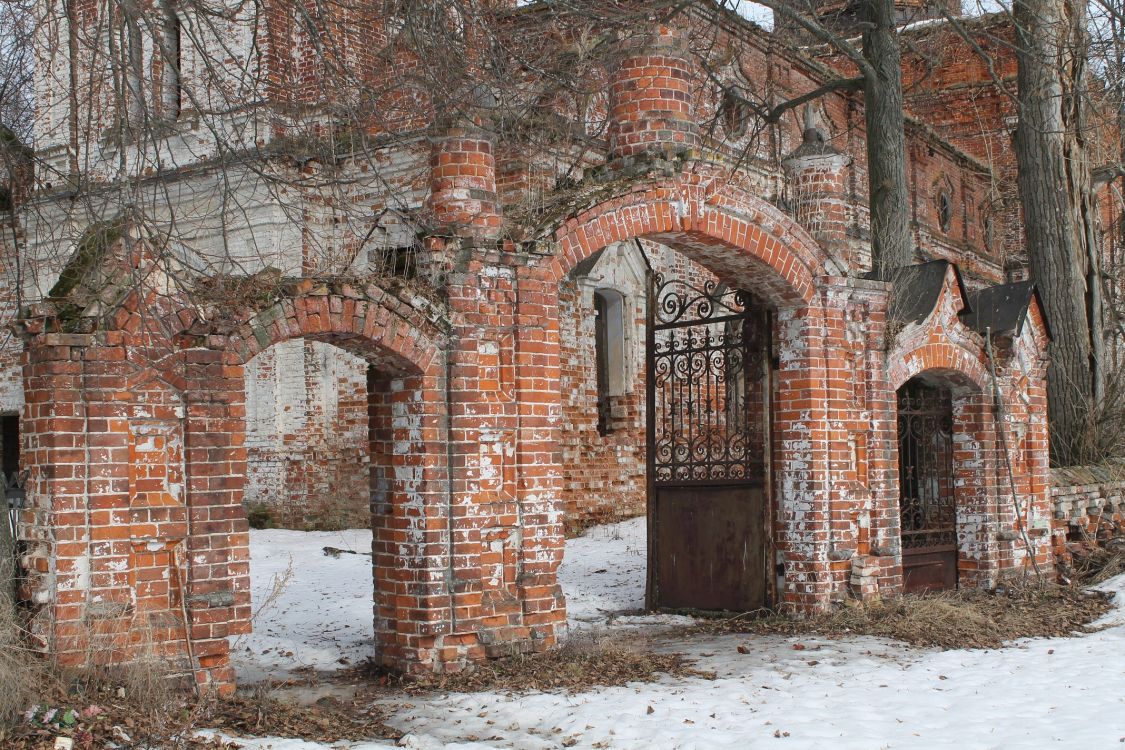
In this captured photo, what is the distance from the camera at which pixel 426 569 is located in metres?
7.47

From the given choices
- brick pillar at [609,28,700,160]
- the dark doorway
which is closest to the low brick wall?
brick pillar at [609,28,700,160]

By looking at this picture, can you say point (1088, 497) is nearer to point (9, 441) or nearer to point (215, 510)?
point (215, 510)

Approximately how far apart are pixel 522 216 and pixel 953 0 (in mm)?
22194

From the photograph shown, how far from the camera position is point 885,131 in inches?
570

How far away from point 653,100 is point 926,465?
517 centimetres

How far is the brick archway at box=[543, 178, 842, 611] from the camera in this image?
917 centimetres

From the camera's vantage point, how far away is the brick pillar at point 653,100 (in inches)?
349

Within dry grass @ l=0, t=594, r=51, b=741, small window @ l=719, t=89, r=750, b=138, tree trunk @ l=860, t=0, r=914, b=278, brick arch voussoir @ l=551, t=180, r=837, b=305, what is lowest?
dry grass @ l=0, t=594, r=51, b=741

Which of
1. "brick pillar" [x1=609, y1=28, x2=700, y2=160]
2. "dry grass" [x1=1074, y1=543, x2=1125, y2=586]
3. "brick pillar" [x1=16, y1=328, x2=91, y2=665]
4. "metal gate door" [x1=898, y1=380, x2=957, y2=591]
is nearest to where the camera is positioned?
"brick pillar" [x1=16, y1=328, x2=91, y2=665]

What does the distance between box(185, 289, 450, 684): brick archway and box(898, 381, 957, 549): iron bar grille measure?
556 centimetres

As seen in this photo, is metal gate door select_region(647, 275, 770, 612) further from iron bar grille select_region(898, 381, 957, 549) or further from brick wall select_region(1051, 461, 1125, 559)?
brick wall select_region(1051, 461, 1125, 559)

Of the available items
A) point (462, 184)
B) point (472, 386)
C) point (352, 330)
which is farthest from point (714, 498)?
point (352, 330)

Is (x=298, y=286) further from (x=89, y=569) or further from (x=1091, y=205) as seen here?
(x=1091, y=205)

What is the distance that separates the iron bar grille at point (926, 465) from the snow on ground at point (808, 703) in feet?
6.38
